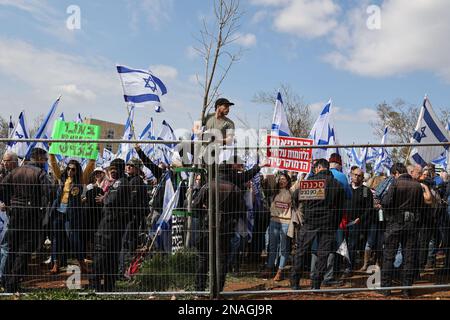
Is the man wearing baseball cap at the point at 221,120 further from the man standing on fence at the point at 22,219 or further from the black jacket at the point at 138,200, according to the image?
the man standing on fence at the point at 22,219

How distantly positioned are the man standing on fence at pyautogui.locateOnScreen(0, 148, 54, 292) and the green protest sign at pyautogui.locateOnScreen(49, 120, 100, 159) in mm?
664

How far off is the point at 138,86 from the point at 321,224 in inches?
161

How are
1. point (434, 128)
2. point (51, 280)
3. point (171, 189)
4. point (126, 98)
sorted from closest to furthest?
point (51, 280) < point (171, 189) < point (126, 98) < point (434, 128)

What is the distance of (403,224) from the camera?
6.41m

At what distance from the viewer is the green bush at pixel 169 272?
5867mm

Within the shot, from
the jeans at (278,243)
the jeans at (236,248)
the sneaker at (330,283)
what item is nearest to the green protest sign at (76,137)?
the jeans at (236,248)

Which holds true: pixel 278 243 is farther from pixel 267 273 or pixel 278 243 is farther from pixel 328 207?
pixel 328 207

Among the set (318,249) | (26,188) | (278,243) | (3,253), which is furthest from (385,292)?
(3,253)

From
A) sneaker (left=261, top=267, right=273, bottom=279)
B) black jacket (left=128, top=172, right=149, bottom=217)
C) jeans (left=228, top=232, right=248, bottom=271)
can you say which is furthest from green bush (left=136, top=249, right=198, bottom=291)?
sneaker (left=261, top=267, right=273, bottom=279)
